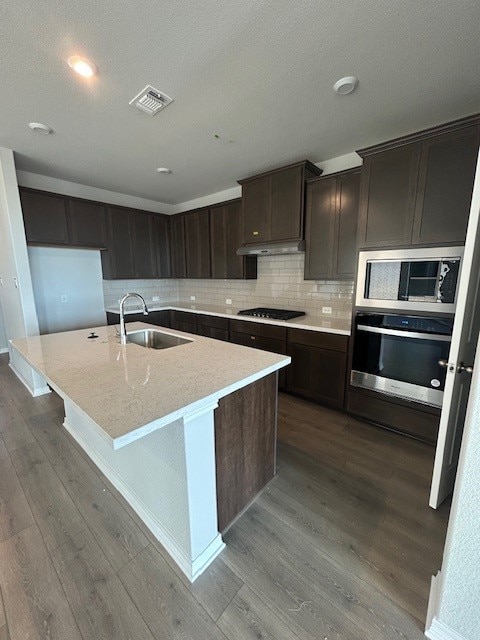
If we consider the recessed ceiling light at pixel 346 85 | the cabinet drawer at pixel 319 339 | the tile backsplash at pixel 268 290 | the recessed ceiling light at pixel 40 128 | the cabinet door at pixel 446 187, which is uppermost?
the recessed ceiling light at pixel 40 128

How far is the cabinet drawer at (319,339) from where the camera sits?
8.29ft

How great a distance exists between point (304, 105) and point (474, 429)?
87.6 inches

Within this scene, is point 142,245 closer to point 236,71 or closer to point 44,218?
point 44,218

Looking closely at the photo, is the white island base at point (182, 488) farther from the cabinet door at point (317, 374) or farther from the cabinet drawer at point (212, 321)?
the cabinet drawer at point (212, 321)

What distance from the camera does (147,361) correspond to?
1.54 m

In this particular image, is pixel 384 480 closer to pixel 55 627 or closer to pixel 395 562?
pixel 395 562

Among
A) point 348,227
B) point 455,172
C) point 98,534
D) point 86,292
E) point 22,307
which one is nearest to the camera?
point 98,534

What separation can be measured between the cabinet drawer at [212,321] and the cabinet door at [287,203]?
4.16 ft

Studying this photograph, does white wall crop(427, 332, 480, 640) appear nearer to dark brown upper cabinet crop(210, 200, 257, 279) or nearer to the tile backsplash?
the tile backsplash

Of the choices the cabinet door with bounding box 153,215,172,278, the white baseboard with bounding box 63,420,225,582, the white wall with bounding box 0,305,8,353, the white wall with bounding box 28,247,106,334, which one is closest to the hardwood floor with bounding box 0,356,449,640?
the white baseboard with bounding box 63,420,225,582

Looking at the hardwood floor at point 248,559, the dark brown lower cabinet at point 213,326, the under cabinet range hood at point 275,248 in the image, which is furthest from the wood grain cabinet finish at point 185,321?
the hardwood floor at point 248,559

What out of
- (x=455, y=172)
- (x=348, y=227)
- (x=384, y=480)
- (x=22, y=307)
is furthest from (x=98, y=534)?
(x=455, y=172)

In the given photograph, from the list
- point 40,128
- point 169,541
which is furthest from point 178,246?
point 169,541

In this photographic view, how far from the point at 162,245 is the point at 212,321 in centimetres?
175
